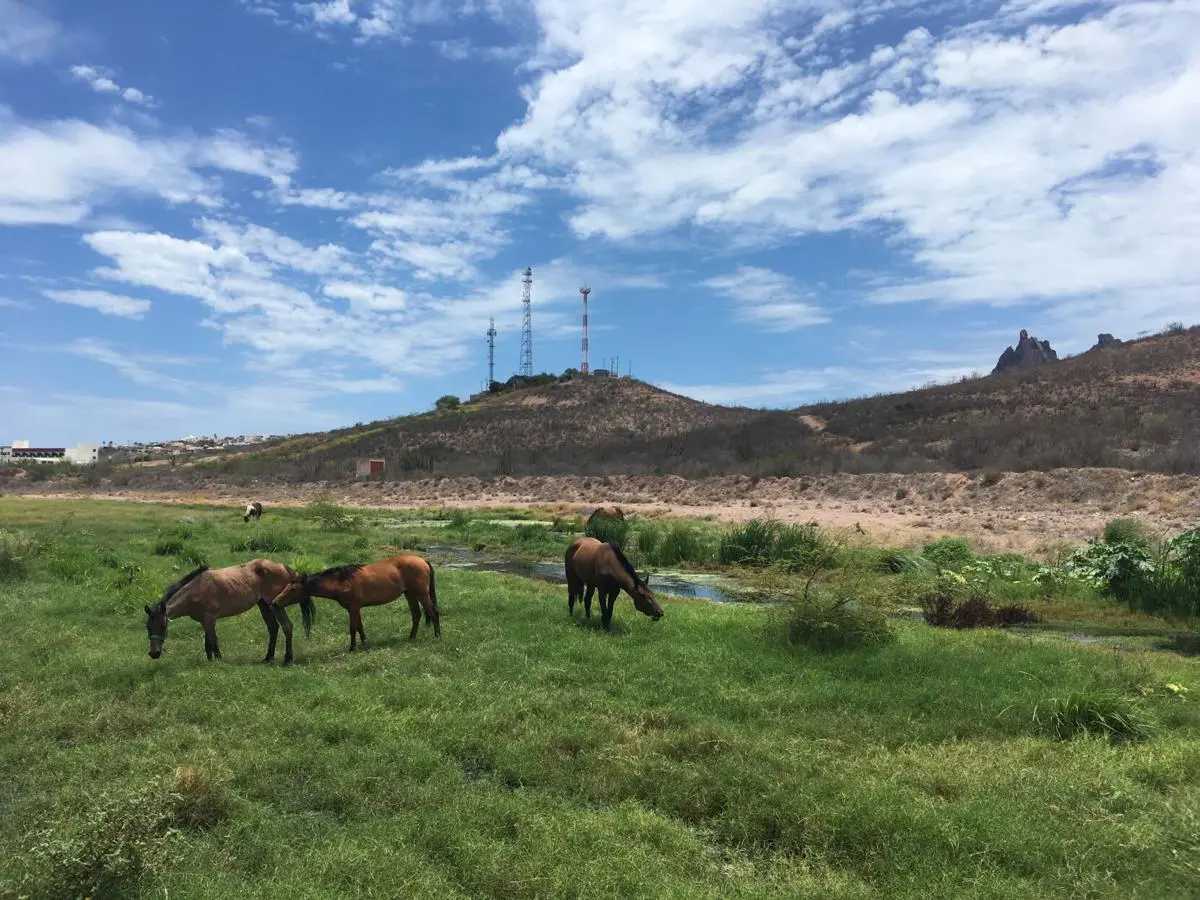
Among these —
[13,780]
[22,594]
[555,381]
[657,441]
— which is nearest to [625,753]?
[13,780]

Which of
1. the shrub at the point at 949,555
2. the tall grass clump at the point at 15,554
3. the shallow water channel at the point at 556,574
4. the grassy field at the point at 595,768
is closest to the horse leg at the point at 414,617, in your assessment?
the grassy field at the point at 595,768

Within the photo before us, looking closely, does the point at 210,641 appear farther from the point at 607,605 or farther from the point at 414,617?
the point at 607,605

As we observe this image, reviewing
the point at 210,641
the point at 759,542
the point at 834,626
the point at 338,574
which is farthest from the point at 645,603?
the point at 759,542

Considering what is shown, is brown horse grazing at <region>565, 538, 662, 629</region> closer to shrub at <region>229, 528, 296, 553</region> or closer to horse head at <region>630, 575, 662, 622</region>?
horse head at <region>630, 575, 662, 622</region>

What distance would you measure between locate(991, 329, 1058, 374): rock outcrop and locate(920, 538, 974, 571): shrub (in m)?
77.9

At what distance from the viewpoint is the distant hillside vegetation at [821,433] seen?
3800 cm

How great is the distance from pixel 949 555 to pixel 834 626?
38.8 ft

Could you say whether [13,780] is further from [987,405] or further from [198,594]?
[987,405]

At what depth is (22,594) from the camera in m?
14.2

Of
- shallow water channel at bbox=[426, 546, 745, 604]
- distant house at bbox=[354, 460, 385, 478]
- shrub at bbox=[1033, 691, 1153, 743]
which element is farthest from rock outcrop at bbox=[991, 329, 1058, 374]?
shrub at bbox=[1033, 691, 1153, 743]

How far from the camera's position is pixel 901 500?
34719mm

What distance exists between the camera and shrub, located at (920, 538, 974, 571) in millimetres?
19734

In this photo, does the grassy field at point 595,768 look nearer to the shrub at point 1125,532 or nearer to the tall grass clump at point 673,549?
the shrub at point 1125,532

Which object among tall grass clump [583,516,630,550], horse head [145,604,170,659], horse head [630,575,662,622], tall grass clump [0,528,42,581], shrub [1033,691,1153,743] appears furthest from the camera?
tall grass clump [583,516,630,550]
